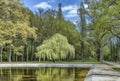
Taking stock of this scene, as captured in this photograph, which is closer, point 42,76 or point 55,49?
point 42,76

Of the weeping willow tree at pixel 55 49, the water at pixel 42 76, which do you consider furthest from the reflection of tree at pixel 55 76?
the weeping willow tree at pixel 55 49

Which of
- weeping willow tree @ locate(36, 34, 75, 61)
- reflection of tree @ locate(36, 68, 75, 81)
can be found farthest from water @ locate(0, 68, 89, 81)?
weeping willow tree @ locate(36, 34, 75, 61)

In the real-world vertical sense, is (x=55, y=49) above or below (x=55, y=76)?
above

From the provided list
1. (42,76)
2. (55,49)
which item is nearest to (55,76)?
(42,76)

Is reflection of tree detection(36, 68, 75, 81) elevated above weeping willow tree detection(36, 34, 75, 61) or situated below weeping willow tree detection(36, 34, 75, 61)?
below

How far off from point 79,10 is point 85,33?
653 centimetres

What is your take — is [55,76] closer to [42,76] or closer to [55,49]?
[42,76]

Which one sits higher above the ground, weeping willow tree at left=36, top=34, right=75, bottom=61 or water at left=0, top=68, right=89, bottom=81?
weeping willow tree at left=36, top=34, right=75, bottom=61

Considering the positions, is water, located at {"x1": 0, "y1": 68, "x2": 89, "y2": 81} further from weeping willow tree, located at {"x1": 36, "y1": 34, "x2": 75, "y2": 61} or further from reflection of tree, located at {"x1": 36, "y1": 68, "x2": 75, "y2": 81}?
weeping willow tree, located at {"x1": 36, "y1": 34, "x2": 75, "y2": 61}

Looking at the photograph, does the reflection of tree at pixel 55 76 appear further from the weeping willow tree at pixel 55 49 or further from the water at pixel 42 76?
the weeping willow tree at pixel 55 49

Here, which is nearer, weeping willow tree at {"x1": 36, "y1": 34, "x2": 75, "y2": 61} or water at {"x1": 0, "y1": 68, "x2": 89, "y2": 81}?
water at {"x1": 0, "y1": 68, "x2": 89, "y2": 81}

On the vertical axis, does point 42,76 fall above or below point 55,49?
below

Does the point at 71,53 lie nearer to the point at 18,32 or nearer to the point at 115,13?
the point at 18,32

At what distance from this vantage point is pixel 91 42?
6688 cm
